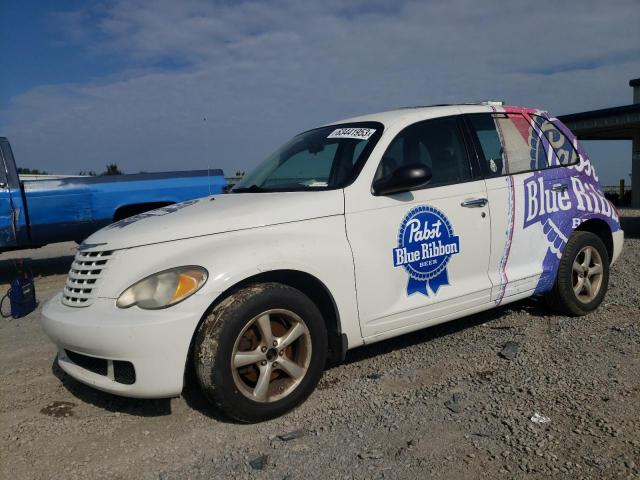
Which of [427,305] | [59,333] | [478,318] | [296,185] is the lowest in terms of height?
[478,318]

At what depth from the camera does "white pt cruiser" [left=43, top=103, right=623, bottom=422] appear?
3.05 metres

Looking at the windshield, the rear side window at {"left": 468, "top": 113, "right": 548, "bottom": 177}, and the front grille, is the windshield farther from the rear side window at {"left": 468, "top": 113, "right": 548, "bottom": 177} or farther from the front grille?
the front grille

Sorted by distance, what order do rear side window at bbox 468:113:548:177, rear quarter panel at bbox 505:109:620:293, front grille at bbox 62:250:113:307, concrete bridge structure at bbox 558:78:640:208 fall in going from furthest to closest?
1. concrete bridge structure at bbox 558:78:640:208
2. rear quarter panel at bbox 505:109:620:293
3. rear side window at bbox 468:113:548:177
4. front grille at bbox 62:250:113:307

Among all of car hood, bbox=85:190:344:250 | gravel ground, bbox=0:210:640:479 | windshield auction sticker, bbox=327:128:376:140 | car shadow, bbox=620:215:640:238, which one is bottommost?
car shadow, bbox=620:215:640:238

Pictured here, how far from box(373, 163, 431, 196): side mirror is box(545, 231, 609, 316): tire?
184 cm

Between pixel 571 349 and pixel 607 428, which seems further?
pixel 571 349

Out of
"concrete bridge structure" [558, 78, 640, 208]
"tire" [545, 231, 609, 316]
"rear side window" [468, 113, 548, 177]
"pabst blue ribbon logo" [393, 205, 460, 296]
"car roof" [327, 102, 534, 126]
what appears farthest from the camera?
"concrete bridge structure" [558, 78, 640, 208]

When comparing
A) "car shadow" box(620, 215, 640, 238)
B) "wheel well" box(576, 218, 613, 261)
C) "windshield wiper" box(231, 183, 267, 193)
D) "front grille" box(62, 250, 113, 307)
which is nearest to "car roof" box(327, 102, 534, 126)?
"windshield wiper" box(231, 183, 267, 193)

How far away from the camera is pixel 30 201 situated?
8.23 metres

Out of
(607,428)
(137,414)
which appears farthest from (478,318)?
(137,414)

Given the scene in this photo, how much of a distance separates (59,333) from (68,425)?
57cm

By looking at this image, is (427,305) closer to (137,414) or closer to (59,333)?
Answer: (137,414)

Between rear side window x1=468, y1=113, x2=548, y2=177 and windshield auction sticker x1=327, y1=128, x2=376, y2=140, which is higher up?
windshield auction sticker x1=327, y1=128, x2=376, y2=140

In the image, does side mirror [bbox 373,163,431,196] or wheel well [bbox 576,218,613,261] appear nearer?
side mirror [bbox 373,163,431,196]
